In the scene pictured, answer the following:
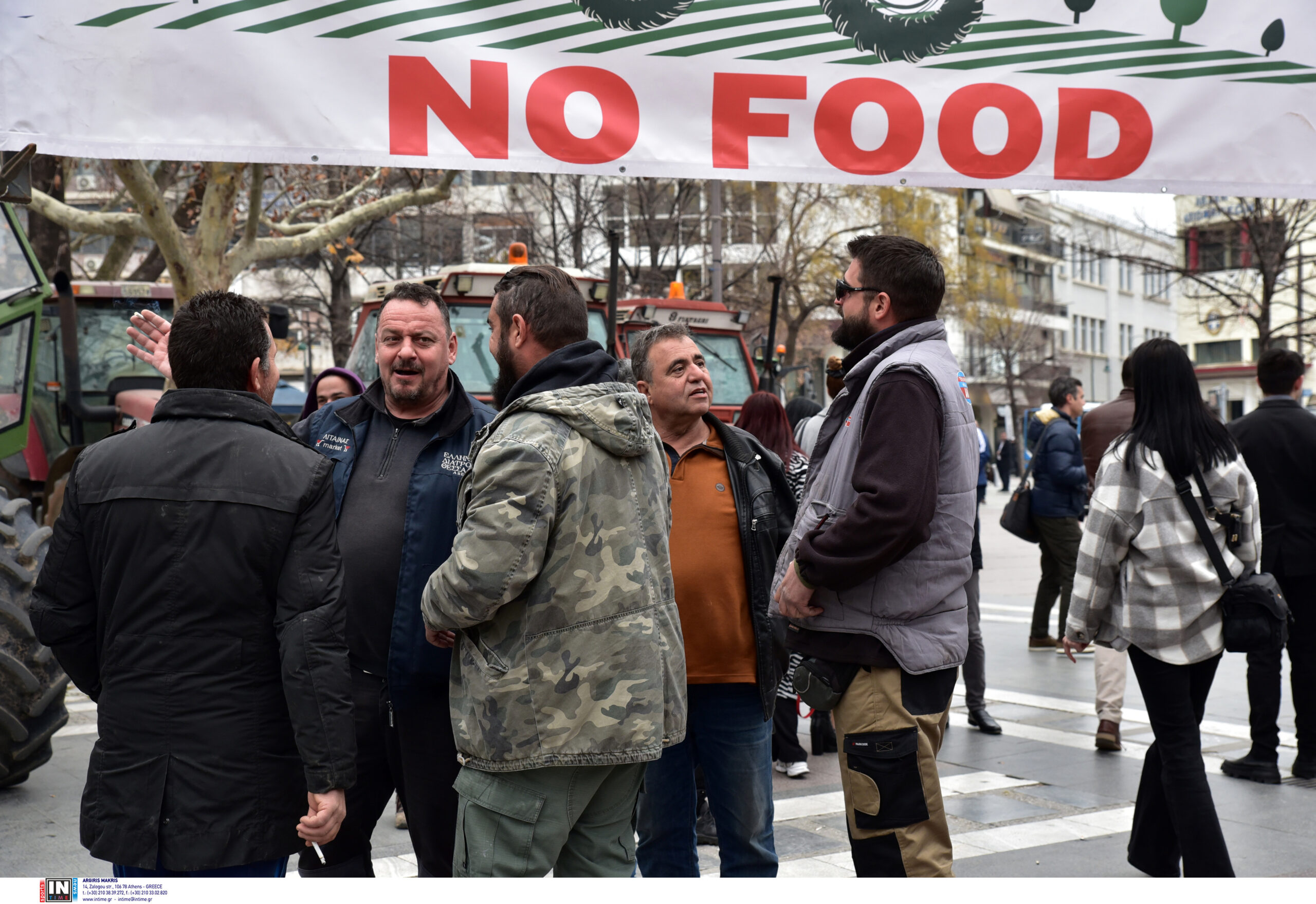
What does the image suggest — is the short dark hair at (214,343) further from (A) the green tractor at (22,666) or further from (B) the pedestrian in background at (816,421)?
(B) the pedestrian in background at (816,421)

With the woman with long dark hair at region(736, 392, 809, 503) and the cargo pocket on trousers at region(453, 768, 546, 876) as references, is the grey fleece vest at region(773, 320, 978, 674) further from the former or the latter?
the woman with long dark hair at region(736, 392, 809, 503)

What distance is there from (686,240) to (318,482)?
27012 mm

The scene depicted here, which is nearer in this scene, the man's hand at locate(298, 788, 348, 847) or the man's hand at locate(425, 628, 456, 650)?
the man's hand at locate(298, 788, 348, 847)

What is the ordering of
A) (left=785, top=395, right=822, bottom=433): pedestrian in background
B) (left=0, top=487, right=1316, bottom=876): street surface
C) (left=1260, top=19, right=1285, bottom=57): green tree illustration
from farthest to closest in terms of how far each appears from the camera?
(left=785, top=395, right=822, bottom=433): pedestrian in background < (left=0, top=487, right=1316, bottom=876): street surface < (left=1260, top=19, right=1285, bottom=57): green tree illustration

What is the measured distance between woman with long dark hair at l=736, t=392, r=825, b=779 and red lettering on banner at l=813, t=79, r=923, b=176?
242cm

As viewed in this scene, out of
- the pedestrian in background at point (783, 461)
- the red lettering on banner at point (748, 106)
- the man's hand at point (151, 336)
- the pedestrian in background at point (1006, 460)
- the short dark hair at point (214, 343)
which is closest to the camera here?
the short dark hair at point (214, 343)

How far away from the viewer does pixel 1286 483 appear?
620cm

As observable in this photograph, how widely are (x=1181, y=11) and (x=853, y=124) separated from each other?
0.89 m

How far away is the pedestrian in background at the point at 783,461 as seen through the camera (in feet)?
18.8

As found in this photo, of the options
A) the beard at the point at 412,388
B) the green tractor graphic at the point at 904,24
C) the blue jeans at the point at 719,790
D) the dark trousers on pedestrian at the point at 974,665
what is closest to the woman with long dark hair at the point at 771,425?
the dark trousers on pedestrian at the point at 974,665

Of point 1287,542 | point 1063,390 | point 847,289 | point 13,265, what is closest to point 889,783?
point 847,289

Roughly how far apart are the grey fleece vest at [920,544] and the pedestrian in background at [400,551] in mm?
967

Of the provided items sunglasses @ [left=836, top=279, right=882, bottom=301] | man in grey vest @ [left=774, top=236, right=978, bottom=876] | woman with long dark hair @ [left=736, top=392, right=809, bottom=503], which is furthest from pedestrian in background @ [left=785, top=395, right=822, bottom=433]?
man in grey vest @ [left=774, top=236, right=978, bottom=876]

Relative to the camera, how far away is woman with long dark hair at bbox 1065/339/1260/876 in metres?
4.29
